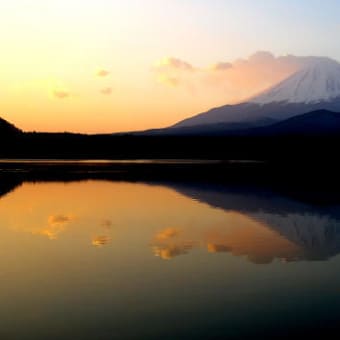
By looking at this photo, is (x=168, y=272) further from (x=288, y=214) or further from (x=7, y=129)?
(x=7, y=129)

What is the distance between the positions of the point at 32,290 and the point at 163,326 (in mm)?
3278

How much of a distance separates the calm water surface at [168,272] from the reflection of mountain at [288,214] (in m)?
0.06

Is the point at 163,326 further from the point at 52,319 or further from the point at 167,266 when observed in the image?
the point at 167,266

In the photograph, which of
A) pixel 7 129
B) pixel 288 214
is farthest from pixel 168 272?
pixel 7 129

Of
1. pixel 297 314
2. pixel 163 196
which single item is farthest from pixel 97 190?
pixel 297 314

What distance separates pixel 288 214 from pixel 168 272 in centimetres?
1165

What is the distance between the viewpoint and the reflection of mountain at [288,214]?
16953 millimetres

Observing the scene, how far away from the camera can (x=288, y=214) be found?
23.8 meters

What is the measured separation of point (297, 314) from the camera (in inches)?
400

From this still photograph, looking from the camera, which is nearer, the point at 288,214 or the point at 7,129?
the point at 288,214

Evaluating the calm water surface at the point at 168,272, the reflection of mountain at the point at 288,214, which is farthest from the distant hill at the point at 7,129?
the calm water surface at the point at 168,272

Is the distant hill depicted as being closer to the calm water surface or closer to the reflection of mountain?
the reflection of mountain

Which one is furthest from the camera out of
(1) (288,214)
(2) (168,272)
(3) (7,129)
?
(3) (7,129)

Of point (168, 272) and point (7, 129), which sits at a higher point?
point (7, 129)
